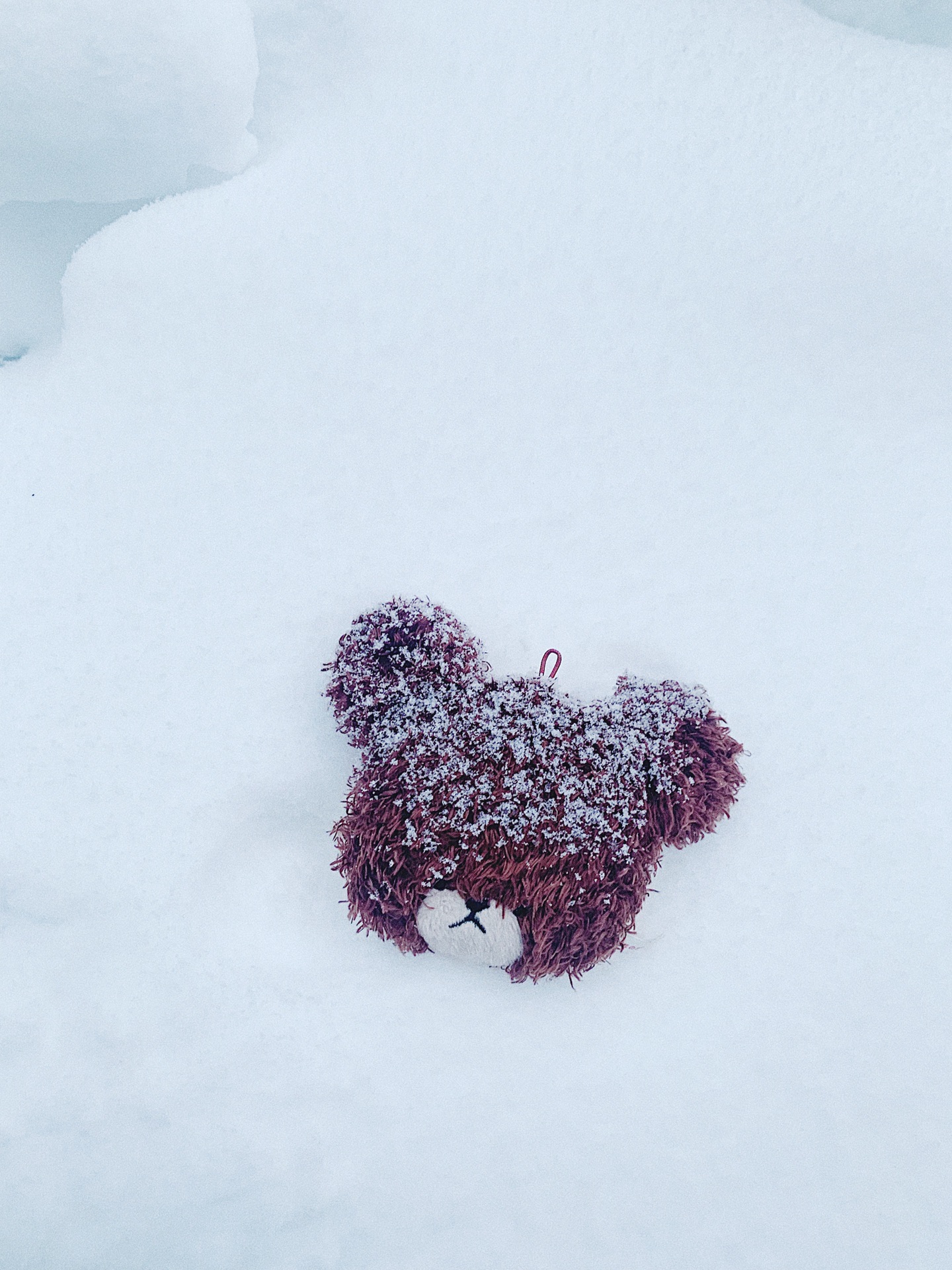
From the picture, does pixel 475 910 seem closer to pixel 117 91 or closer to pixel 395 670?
pixel 395 670

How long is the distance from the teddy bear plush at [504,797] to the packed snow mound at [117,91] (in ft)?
1.52

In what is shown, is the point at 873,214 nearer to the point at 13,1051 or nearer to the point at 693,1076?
the point at 693,1076

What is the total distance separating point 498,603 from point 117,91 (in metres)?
0.54

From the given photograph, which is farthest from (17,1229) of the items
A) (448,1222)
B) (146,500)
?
(146,500)

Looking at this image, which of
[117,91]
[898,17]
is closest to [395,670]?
[117,91]

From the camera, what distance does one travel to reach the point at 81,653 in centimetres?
73

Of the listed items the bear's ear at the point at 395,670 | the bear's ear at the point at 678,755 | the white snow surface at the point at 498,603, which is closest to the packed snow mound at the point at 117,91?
the white snow surface at the point at 498,603

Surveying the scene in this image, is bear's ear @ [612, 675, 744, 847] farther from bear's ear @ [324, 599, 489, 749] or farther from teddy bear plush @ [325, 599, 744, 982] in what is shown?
bear's ear @ [324, 599, 489, 749]

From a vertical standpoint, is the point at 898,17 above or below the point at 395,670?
above

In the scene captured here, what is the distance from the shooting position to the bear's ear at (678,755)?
61 centimetres

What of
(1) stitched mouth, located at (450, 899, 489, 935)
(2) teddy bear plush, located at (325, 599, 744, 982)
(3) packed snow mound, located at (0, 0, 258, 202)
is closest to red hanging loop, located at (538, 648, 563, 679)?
(2) teddy bear plush, located at (325, 599, 744, 982)

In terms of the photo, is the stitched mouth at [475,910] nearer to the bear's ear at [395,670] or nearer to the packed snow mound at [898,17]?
the bear's ear at [395,670]

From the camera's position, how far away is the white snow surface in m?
0.66

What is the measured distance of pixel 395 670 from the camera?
628 mm
